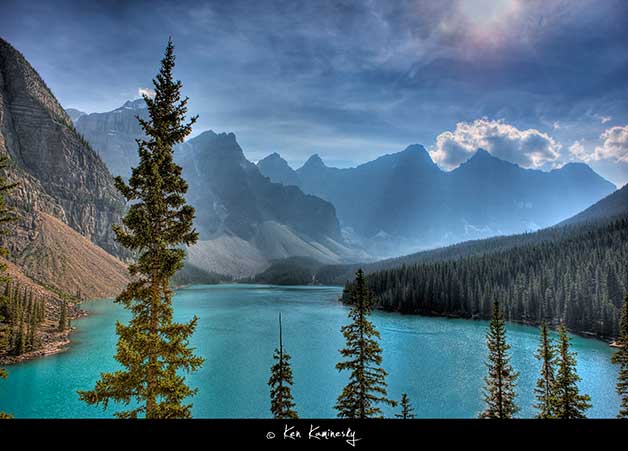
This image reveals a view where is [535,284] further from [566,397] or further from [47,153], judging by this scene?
[47,153]

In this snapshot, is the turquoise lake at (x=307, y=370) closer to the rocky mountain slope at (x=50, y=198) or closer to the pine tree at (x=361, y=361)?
the pine tree at (x=361, y=361)

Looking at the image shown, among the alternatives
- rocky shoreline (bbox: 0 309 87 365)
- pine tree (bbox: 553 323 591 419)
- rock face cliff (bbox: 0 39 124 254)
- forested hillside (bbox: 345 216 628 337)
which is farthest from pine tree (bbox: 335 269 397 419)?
rock face cliff (bbox: 0 39 124 254)

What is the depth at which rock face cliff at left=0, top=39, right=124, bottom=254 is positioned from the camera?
525 ft

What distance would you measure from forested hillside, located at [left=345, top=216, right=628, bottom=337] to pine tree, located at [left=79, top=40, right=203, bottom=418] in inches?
3281

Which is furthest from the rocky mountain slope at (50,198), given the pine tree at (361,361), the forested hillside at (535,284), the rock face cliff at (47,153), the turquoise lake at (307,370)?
the pine tree at (361,361)

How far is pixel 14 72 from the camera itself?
162750 millimetres

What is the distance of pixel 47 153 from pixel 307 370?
634 ft

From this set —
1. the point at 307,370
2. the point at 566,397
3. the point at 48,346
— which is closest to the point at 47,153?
the point at 48,346

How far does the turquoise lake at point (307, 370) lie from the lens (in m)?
32.3

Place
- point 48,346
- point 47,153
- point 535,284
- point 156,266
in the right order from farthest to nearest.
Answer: point 47,153 < point 535,284 < point 48,346 < point 156,266

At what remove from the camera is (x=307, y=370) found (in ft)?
144

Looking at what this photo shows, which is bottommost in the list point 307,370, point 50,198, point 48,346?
point 307,370
